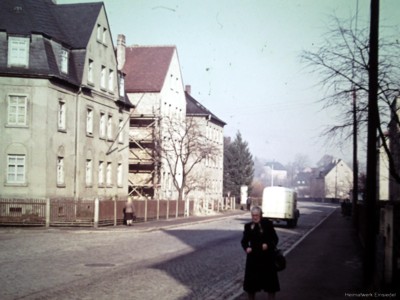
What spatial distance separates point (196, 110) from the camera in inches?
2795

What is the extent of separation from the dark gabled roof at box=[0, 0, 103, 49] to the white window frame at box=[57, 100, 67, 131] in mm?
4220

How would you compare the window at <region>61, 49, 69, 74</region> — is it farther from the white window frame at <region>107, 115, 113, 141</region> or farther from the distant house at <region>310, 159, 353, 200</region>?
the distant house at <region>310, 159, 353, 200</region>

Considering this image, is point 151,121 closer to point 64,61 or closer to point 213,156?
point 213,156

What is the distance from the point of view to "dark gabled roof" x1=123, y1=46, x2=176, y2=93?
55.1 meters

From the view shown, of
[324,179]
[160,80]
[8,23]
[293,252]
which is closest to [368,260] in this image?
[293,252]

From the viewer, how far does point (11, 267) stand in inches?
559

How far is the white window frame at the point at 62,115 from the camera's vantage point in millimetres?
36062

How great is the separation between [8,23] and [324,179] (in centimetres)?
13308

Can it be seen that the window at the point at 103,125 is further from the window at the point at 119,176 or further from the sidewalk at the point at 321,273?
the sidewalk at the point at 321,273

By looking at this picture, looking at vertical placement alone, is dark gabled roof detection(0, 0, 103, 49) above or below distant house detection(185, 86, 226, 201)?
above

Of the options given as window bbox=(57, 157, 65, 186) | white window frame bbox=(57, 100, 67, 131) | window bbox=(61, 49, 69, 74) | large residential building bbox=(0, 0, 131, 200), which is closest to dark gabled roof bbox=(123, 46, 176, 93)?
large residential building bbox=(0, 0, 131, 200)

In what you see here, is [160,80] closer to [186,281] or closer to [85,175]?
[85,175]

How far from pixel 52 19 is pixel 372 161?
31.1m

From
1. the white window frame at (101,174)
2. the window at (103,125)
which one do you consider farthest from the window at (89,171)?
the window at (103,125)
